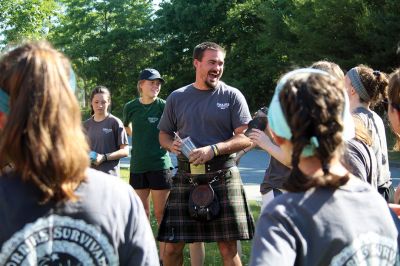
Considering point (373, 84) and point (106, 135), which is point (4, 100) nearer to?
point (373, 84)

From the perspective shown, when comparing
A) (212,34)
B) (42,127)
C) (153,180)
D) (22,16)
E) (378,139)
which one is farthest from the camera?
(212,34)

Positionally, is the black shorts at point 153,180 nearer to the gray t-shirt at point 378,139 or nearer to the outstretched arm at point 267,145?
the outstretched arm at point 267,145

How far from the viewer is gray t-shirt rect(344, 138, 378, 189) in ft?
11.0

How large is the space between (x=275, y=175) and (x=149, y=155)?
2380 mm

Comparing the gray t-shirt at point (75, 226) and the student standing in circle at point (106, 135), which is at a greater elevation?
the gray t-shirt at point (75, 226)

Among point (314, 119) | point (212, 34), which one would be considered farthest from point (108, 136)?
point (212, 34)

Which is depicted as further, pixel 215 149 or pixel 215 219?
pixel 215 219

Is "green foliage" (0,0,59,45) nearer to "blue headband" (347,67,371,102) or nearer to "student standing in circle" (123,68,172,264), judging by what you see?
"student standing in circle" (123,68,172,264)

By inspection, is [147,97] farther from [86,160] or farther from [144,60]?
[144,60]

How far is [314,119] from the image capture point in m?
1.98

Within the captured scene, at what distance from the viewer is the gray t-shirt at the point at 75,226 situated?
199cm

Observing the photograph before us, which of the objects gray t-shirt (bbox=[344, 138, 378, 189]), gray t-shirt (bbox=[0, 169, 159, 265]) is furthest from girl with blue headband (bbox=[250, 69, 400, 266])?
gray t-shirt (bbox=[344, 138, 378, 189])

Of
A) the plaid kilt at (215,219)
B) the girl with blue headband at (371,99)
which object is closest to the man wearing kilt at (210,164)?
the plaid kilt at (215,219)

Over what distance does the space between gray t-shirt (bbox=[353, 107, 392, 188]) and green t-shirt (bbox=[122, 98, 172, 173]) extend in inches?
124
